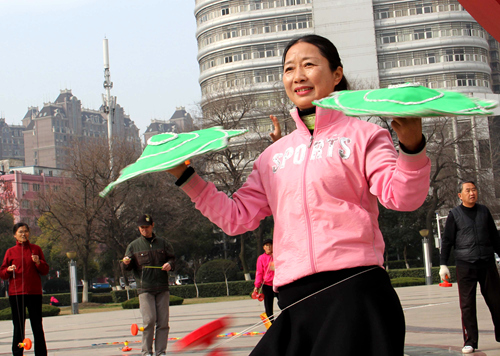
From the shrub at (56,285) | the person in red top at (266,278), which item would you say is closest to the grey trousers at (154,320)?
the person in red top at (266,278)

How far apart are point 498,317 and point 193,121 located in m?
32.5

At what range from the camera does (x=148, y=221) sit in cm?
839

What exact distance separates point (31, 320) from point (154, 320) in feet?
5.06

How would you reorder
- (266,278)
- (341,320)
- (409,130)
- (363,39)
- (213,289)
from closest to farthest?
(409,130)
(341,320)
(266,278)
(213,289)
(363,39)

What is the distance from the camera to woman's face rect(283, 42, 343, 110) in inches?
108

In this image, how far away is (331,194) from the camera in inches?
97.6

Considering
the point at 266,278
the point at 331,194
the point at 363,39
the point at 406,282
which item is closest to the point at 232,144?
the point at 406,282

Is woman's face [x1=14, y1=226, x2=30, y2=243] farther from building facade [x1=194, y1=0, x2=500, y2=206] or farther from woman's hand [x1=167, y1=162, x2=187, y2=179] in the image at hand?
building facade [x1=194, y1=0, x2=500, y2=206]

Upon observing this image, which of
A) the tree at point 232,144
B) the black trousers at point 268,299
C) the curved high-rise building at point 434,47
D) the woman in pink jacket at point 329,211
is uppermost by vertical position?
the curved high-rise building at point 434,47

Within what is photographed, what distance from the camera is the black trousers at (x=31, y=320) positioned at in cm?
777

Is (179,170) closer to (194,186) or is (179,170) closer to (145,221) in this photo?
(194,186)

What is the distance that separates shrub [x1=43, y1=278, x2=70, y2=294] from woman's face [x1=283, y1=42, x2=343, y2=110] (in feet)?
206

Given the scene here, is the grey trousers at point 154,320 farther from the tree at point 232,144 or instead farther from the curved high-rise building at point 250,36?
the curved high-rise building at point 250,36

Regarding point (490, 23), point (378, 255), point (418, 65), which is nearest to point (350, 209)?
point (378, 255)
